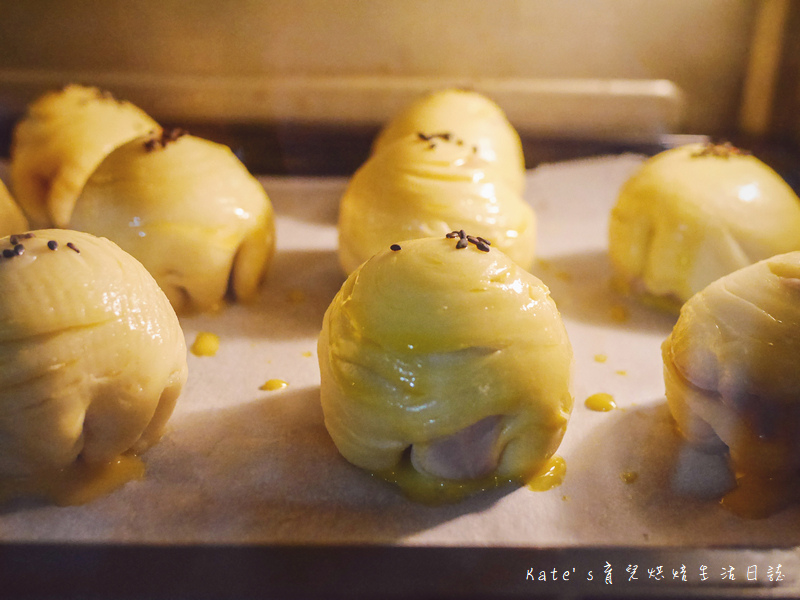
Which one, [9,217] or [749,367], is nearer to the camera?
[749,367]

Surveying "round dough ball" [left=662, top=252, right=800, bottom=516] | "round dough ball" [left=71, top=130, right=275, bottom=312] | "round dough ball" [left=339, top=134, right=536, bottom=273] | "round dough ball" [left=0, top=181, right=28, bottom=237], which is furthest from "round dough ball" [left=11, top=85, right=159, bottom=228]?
"round dough ball" [left=662, top=252, right=800, bottom=516]

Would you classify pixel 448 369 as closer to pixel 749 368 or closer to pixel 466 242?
pixel 466 242

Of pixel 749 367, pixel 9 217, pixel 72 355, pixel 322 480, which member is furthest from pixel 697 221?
pixel 9 217

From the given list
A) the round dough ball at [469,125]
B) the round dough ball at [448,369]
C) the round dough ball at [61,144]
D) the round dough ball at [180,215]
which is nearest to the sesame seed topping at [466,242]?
the round dough ball at [448,369]

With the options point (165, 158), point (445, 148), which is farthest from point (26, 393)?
point (445, 148)

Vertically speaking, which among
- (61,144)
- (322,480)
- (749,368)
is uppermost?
(61,144)

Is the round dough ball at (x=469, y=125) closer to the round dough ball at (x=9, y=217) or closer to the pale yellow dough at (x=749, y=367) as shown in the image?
the pale yellow dough at (x=749, y=367)
